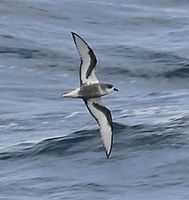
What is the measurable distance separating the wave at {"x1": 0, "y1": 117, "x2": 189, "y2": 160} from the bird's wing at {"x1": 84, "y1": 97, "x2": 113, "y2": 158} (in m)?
2.11

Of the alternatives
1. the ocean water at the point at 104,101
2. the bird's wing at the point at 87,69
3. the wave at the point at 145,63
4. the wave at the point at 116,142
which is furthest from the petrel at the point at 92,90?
the wave at the point at 145,63

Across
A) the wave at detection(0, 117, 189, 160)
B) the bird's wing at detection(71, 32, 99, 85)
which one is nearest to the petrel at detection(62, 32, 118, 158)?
the bird's wing at detection(71, 32, 99, 85)

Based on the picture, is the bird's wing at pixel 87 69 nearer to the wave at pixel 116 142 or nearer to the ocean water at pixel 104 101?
the ocean water at pixel 104 101

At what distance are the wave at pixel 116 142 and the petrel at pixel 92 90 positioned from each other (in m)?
2.15

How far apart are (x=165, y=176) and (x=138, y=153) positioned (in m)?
1.60

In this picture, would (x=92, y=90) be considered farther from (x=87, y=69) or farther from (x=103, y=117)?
(x=103, y=117)

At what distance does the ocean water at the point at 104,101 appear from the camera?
22.2 meters

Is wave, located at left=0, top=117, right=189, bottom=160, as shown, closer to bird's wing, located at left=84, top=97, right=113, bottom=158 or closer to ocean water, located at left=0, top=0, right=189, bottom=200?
ocean water, located at left=0, top=0, right=189, bottom=200

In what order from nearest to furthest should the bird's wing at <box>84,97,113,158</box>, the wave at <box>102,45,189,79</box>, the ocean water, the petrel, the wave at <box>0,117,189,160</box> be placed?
the petrel < the bird's wing at <box>84,97,113,158</box> < the ocean water < the wave at <box>0,117,189,160</box> < the wave at <box>102,45,189,79</box>

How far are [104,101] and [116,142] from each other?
4.00 m

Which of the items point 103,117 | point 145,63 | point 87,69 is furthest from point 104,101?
point 87,69

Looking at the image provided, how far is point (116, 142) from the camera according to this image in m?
24.4

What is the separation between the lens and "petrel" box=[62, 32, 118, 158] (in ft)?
69.2

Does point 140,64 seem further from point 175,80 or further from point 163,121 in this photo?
point 163,121
